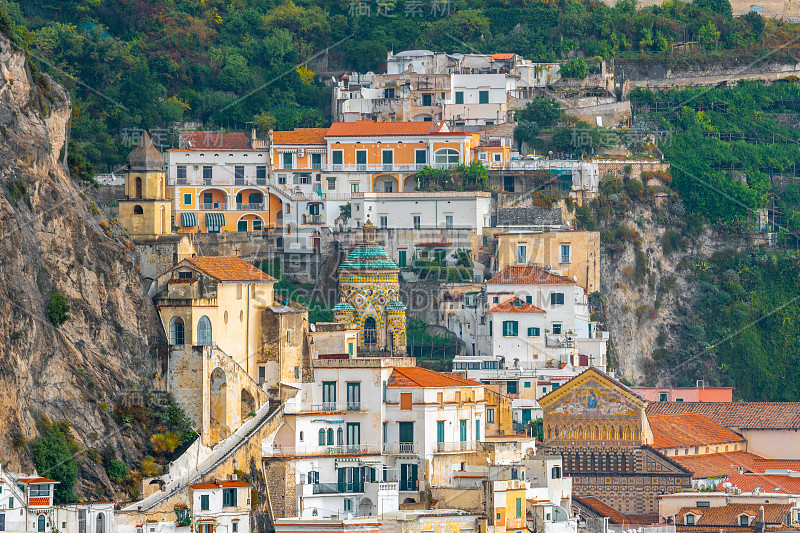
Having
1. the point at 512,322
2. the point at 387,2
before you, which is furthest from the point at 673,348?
the point at 387,2

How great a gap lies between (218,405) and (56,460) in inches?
343

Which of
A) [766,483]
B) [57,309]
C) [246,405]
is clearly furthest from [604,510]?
[57,309]

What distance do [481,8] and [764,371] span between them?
104ft

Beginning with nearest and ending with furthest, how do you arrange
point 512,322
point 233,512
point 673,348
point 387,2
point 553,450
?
point 233,512 < point 553,450 < point 512,322 < point 673,348 < point 387,2

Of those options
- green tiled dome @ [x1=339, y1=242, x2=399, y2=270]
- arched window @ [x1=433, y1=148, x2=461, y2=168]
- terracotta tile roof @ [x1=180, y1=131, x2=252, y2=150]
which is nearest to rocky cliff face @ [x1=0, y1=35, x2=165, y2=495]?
green tiled dome @ [x1=339, y1=242, x2=399, y2=270]

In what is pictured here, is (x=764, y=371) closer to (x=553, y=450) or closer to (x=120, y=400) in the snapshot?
(x=553, y=450)

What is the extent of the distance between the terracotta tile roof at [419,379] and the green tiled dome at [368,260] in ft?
21.9

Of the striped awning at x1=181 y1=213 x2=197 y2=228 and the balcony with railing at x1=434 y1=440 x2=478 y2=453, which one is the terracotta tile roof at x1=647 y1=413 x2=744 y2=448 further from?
the striped awning at x1=181 y1=213 x2=197 y2=228

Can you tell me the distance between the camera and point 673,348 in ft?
343

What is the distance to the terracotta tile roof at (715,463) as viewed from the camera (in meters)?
83.6

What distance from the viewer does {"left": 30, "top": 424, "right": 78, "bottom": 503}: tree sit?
67.6 m

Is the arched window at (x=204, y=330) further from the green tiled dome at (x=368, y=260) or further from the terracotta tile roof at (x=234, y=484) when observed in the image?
the green tiled dome at (x=368, y=260)

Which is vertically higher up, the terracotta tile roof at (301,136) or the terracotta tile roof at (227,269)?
the terracotta tile roof at (301,136)

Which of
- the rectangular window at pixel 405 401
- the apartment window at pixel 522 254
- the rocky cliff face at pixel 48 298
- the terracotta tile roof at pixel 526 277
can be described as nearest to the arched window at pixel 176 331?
the rocky cliff face at pixel 48 298
